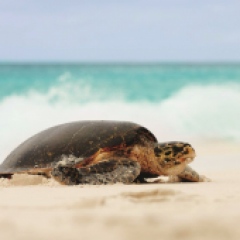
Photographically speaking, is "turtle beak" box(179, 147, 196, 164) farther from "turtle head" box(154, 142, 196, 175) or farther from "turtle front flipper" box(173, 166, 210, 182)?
"turtle front flipper" box(173, 166, 210, 182)

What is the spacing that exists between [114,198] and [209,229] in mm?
1553

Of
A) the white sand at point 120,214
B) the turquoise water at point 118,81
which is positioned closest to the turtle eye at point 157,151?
the white sand at point 120,214

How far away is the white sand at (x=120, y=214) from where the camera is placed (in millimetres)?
3137

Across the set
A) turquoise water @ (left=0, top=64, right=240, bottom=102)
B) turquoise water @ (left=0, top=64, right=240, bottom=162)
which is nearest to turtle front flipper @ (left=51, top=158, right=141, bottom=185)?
turquoise water @ (left=0, top=64, right=240, bottom=162)

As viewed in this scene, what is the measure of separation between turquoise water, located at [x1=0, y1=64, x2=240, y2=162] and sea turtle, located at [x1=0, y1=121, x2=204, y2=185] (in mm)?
7123

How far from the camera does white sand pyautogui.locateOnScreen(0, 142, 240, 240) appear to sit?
10.3ft

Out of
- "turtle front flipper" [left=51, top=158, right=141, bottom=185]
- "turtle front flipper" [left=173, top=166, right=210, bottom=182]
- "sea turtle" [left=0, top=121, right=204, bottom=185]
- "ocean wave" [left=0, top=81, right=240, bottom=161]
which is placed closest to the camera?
"turtle front flipper" [left=51, top=158, right=141, bottom=185]

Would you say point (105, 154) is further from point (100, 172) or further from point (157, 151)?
point (157, 151)

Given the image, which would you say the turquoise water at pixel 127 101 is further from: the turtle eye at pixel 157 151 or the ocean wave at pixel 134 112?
the turtle eye at pixel 157 151

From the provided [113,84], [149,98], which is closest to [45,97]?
[149,98]

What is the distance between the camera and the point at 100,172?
6.66m

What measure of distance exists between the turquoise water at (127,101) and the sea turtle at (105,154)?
7123 millimetres

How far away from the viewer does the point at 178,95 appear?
112ft

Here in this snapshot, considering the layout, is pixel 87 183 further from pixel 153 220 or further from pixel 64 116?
pixel 64 116
